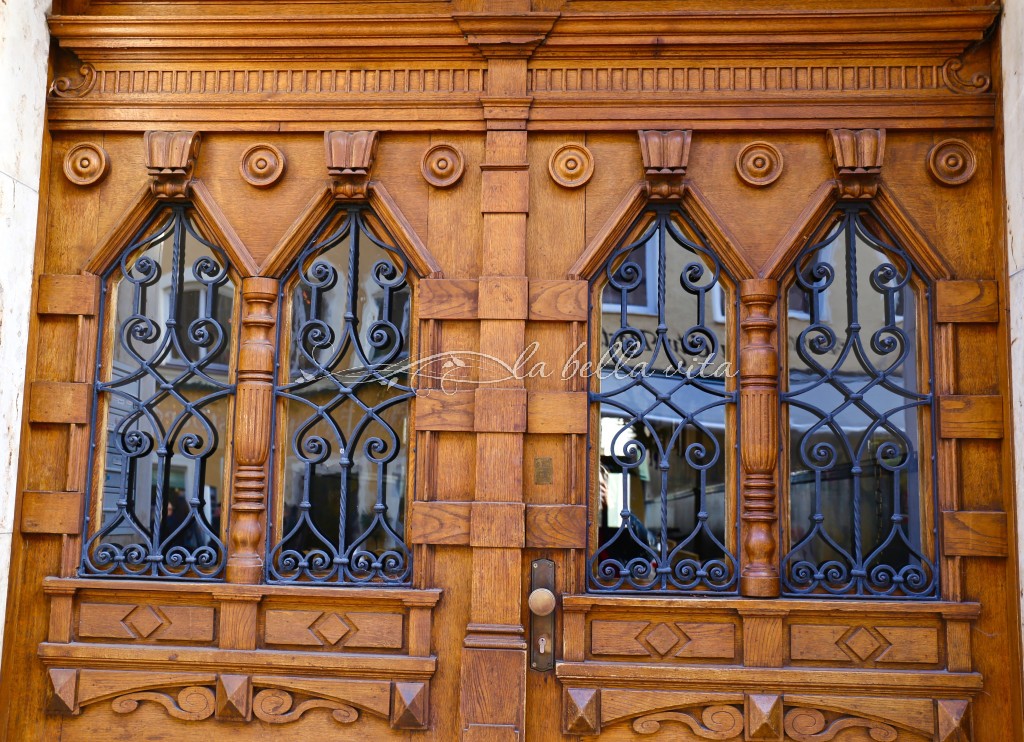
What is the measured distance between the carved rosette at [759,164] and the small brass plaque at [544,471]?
5.00ft

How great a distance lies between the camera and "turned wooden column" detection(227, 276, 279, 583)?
3930 millimetres

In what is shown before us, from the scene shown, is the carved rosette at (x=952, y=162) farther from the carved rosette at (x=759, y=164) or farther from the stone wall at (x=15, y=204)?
the stone wall at (x=15, y=204)

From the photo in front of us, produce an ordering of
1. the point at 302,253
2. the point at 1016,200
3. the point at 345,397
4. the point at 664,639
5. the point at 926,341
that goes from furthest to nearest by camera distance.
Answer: the point at 302,253 → the point at 345,397 → the point at 926,341 → the point at 664,639 → the point at 1016,200

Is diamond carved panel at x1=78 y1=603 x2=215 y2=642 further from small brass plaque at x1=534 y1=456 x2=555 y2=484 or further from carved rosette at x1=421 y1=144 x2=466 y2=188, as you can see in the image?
carved rosette at x1=421 y1=144 x2=466 y2=188

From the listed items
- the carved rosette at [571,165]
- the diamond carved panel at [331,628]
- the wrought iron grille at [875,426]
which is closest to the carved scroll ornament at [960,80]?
the wrought iron grille at [875,426]

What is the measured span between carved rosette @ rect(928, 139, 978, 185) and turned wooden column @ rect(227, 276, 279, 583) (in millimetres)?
2976

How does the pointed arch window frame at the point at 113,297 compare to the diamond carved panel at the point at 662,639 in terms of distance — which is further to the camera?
the pointed arch window frame at the point at 113,297

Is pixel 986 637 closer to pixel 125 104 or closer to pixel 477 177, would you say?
pixel 477 177

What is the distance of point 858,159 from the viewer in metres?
3.88

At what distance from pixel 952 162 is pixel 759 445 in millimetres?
1515

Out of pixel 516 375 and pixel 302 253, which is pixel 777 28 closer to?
pixel 516 375

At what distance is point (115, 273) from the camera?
4172 millimetres

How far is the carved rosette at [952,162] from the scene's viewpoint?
390 cm

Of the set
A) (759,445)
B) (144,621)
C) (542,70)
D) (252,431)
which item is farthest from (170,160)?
(759,445)
